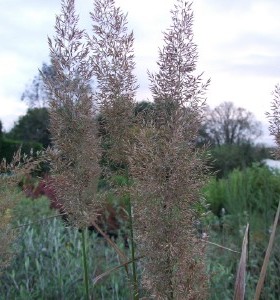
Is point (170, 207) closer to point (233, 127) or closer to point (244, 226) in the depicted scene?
point (244, 226)

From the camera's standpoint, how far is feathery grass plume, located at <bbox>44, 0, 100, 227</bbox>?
218cm

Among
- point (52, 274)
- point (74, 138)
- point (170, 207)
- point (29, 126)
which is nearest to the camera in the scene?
point (170, 207)

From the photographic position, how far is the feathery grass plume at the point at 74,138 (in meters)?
2.18

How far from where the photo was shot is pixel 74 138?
2197mm

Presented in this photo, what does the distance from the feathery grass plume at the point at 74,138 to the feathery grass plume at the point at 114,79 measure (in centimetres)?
Result: 6

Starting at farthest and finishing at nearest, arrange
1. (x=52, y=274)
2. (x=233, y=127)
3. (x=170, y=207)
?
(x=233, y=127) < (x=52, y=274) < (x=170, y=207)

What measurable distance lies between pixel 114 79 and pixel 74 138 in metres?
0.26

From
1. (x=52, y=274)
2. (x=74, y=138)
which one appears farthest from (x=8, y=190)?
(x=52, y=274)

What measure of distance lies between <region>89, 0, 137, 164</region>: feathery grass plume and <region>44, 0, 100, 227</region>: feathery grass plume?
2.2 inches

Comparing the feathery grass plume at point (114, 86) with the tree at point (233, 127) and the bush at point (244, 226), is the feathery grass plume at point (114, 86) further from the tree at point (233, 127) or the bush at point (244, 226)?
the tree at point (233, 127)

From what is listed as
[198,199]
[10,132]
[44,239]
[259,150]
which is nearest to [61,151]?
[198,199]

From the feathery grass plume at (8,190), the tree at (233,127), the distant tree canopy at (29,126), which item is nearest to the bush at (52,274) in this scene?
the feathery grass plume at (8,190)

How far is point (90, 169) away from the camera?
7.21 ft

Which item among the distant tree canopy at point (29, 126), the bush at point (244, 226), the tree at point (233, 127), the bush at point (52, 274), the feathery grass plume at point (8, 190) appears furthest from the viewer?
the distant tree canopy at point (29, 126)
